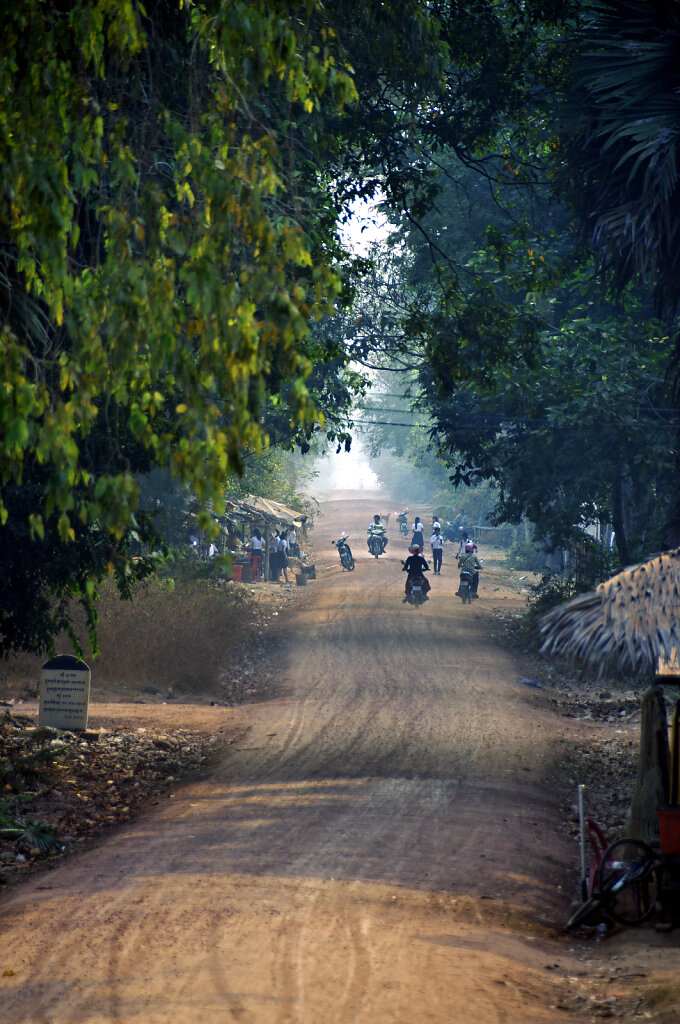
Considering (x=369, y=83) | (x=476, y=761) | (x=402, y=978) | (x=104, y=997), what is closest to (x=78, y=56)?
(x=104, y=997)

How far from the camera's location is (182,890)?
7.13m

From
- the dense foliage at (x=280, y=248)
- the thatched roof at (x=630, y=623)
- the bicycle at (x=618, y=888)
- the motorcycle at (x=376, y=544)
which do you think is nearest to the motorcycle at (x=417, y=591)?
the dense foliage at (x=280, y=248)

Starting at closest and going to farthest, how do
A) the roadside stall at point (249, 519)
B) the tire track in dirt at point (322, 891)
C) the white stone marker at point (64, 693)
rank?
the tire track in dirt at point (322, 891) → the white stone marker at point (64, 693) → the roadside stall at point (249, 519)

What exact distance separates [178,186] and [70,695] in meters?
8.13

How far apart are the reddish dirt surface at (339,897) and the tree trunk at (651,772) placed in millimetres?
799

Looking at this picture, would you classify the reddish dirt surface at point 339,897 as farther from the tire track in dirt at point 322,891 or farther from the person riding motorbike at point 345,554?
the person riding motorbike at point 345,554

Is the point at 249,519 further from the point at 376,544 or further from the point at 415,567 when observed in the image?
the point at 376,544

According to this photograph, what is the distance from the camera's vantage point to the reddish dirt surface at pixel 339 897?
5.48 meters

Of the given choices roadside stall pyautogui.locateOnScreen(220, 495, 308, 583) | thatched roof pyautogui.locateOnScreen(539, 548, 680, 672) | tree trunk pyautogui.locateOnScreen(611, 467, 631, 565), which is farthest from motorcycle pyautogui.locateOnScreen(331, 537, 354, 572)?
thatched roof pyautogui.locateOnScreen(539, 548, 680, 672)

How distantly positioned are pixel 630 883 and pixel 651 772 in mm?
1254

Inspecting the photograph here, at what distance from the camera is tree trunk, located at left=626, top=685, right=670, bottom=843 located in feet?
26.5

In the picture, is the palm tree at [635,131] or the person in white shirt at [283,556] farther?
the person in white shirt at [283,556]

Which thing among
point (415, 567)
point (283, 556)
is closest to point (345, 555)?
point (283, 556)

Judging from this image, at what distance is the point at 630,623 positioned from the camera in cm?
920
